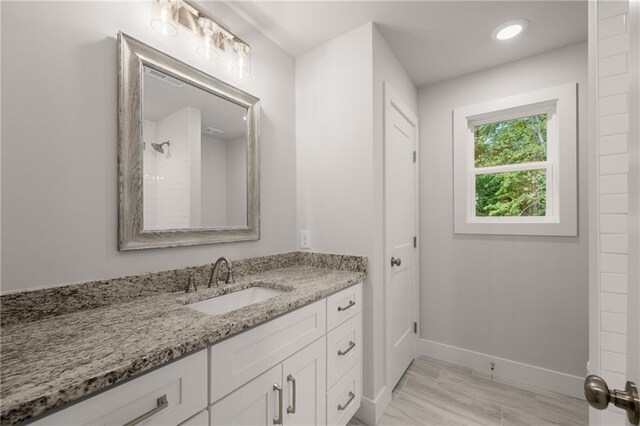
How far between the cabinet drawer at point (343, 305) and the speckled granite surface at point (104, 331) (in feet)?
0.22

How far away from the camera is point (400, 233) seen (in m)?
2.10

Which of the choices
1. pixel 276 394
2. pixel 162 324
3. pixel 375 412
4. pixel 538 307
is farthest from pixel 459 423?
pixel 162 324

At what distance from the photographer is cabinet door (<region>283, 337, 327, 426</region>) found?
1.09m

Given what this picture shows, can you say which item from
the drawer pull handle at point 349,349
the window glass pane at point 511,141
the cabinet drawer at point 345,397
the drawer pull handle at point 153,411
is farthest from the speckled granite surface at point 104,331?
the window glass pane at point 511,141

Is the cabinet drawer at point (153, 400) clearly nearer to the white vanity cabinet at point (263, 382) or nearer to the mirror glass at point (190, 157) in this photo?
the white vanity cabinet at point (263, 382)

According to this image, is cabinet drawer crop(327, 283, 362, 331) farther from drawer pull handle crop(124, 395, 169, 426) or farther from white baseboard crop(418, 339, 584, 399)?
white baseboard crop(418, 339, 584, 399)

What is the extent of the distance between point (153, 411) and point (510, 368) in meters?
2.51

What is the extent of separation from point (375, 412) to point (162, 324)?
56.8 inches

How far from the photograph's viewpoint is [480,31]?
1.77m

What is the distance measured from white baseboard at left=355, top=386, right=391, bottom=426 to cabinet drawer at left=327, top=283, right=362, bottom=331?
58 cm

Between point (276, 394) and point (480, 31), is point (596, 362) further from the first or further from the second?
point (480, 31)

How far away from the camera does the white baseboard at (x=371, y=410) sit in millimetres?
1647

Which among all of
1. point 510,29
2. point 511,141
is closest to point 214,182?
point 510,29

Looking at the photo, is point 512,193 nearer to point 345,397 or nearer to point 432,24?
point 432,24
